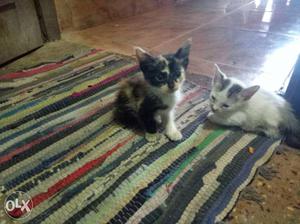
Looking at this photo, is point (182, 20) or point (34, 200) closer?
point (34, 200)

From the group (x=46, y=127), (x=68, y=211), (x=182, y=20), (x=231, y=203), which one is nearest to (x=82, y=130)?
(x=46, y=127)

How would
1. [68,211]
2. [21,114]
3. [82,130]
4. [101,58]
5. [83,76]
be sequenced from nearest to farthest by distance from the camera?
[68,211] < [82,130] < [21,114] < [83,76] < [101,58]

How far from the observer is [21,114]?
144cm

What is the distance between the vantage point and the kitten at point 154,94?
1.11 meters

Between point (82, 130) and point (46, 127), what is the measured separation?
0.18m

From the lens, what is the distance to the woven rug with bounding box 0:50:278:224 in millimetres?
958

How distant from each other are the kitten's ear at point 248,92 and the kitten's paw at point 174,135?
1.01 feet

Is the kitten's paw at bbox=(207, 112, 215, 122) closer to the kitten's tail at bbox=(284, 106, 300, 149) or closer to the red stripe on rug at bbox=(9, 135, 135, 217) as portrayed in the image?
the kitten's tail at bbox=(284, 106, 300, 149)

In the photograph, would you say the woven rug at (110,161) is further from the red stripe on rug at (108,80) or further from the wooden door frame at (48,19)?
the wooden door frame at (48,19)

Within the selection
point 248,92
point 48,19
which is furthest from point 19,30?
point 248,92

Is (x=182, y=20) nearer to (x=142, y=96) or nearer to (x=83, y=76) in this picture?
(x=83, y=76)

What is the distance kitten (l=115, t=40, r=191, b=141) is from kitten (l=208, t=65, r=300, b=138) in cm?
18

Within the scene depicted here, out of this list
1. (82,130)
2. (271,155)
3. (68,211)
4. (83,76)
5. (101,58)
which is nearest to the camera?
(68,211)

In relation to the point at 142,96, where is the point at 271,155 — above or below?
below
